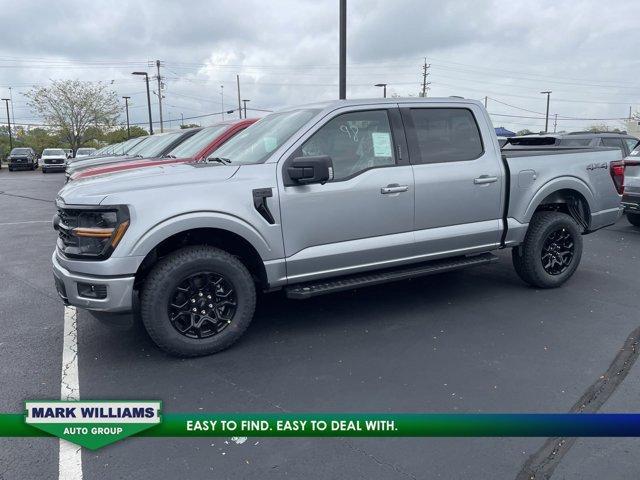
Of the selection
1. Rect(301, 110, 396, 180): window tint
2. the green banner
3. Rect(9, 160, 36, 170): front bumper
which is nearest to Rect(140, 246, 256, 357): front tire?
Rect(301, 110, 396, 180): window tint

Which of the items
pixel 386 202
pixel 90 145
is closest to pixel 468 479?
pixel 386 202

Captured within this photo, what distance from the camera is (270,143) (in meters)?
4.52

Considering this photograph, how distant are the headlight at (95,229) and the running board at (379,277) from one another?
139cm

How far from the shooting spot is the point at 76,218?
3.88m

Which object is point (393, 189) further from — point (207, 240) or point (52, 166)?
point (52, 166)

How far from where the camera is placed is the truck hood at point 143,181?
3.78m

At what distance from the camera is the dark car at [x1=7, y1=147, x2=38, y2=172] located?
127 ft

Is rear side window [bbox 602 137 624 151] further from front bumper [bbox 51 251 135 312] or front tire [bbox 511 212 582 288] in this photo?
front bumper [bbox 51 251 135 312]

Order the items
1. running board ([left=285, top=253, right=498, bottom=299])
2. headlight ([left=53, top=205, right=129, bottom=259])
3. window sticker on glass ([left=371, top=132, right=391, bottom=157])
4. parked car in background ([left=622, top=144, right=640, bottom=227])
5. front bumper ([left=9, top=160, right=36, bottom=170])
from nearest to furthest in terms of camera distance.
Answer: headlight ([left=53, top=205, right=129, bottom=259]) < running board ([left=285, top=253, right=498, bottom=299]) < window sticker on glass ([left=371, top=132, right=391, bottom=157]) < parked car in background ([left=622, top=144, right=640, bottom=227]) < front bumper ([left=9, top=160, right=36, bottom=170])

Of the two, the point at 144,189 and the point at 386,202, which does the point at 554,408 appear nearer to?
the point at 386,202

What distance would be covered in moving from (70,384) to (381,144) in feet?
10.3

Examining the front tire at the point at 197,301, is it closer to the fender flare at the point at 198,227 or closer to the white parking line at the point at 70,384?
the fender flare at the point at 198,227

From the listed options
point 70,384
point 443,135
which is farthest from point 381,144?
point 70,384

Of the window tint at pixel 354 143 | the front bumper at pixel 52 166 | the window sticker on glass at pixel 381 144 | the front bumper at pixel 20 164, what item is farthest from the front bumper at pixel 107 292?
the front bumper at pixel 20 164
